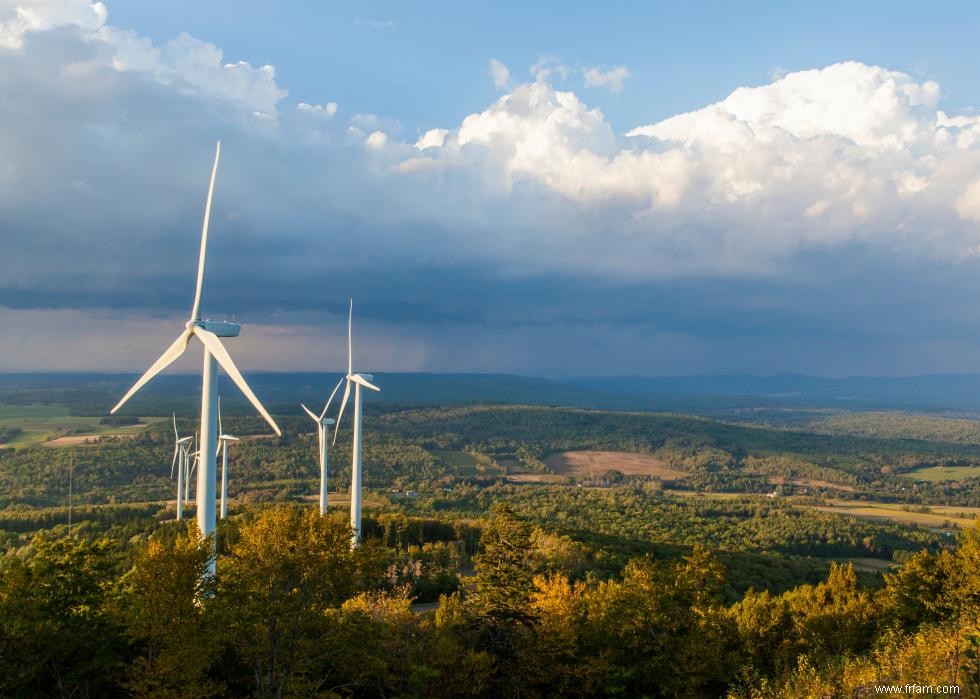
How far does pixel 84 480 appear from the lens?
19762cm

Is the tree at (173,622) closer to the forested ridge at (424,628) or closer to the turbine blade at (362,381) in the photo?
the forested ridge at (424,628)

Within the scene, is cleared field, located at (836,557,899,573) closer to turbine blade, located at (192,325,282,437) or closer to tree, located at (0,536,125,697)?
turbine blade, located at (192,325,282,437)

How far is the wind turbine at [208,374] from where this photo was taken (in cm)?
3500

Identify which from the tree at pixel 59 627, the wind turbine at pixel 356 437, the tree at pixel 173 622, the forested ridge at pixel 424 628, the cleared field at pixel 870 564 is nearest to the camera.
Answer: the tree at pixel 173 622

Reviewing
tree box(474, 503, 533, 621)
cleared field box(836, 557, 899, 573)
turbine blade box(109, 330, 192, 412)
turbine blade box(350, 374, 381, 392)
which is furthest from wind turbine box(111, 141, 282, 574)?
cleared field box(836, 557, 899, 573)

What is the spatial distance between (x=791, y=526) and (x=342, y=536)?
163m

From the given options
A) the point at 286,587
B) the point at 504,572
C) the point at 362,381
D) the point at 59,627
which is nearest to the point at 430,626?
the point at 504,572

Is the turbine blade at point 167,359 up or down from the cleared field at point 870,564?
up

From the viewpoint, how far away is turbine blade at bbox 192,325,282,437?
117 feet

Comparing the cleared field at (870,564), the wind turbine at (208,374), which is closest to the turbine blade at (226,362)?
the wind turbine at (208,374)

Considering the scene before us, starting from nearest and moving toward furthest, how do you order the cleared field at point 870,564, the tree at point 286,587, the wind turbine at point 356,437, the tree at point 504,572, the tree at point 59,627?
the tree at point 59,627, the tree at point 286,587, the tree at point 504,572, the wind turbine at point 356,437, the cleared field at point 870,564

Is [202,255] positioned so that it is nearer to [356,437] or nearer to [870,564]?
[356,437]

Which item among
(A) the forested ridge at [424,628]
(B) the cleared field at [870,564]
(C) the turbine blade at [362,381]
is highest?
(C) the turbine blade at [362,381]

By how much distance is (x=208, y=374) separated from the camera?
1470 inches
